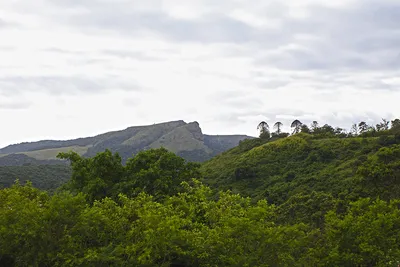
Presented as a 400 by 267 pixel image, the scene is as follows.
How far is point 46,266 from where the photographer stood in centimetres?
1225

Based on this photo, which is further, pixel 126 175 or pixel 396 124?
pixel 396 124

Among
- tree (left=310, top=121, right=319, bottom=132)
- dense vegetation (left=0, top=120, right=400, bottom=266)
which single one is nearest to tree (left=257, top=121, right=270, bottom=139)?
tree (left=310, top=121, right=319, bottom=132)

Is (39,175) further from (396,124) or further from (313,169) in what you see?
(396,124)

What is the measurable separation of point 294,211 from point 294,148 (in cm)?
2152

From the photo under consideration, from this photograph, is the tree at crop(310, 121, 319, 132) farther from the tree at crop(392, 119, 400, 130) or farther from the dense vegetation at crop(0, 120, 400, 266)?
the dense vegetation at crop(0, 120, 400, 266)

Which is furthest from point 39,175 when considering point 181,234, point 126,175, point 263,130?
point 181,234

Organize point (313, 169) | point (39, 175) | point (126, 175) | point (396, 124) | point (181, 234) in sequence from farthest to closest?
point (39, 175) → point (396, 124) → point (313, 169) → point (126, 175) → point (181, 234)

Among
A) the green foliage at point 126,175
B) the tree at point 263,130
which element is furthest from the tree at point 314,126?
the green foliage at point 126,175

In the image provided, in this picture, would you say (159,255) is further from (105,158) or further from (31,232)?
(105,158)

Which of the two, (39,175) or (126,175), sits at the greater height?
(126,175)

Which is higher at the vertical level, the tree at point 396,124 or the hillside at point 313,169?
the tree at point 396,124

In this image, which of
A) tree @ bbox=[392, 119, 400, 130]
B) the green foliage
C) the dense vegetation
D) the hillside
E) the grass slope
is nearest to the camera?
the dense vegetation

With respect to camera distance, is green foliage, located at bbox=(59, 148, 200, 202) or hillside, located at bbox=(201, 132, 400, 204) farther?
hillside, located at bbox=(201, 132, 400, 204)

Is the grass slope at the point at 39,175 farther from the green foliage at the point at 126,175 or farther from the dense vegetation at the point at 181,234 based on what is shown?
the dense vegetation at the point at 181,234
